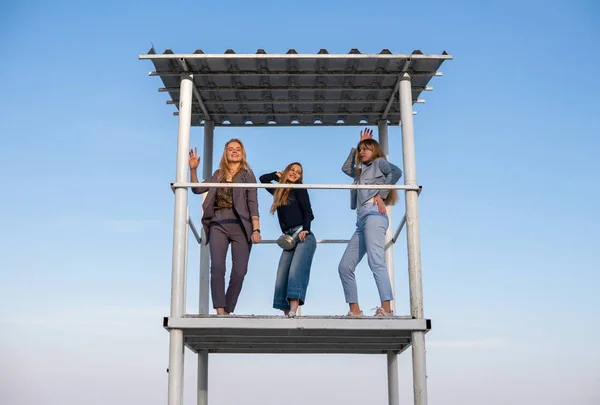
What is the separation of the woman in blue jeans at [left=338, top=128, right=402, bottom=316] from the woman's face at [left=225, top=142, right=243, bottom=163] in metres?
1.55

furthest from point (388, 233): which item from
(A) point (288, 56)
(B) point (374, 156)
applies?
(A) point (288, 56)

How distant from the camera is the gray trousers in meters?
9.45

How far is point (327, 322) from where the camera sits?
880cm

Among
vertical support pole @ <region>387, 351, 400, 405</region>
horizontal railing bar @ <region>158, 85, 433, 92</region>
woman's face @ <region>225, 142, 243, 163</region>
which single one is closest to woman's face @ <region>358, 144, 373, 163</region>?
horizontal railing bar @ <region>158, 85, 433, 92</region>

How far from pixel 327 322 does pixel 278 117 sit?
13.5 feet

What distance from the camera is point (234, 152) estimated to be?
9.93 m

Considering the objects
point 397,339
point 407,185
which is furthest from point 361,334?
point 407,185

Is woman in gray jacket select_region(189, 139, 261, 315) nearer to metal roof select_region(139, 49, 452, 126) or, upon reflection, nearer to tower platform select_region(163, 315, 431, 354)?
tower platform select_region(163, 315, 431, 354)

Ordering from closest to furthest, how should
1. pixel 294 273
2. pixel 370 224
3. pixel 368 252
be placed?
pixel 368 252 < pixel 370 224 < pixel 294 273

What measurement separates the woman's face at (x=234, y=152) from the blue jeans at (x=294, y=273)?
1.34 metres

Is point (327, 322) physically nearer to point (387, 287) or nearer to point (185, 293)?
point (387, 287)

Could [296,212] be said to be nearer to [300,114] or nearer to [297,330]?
[297,330]

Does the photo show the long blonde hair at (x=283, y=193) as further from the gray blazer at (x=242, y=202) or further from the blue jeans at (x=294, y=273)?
the blue jeans at (x=294, y=273)

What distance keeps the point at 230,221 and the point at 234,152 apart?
0.90 m
